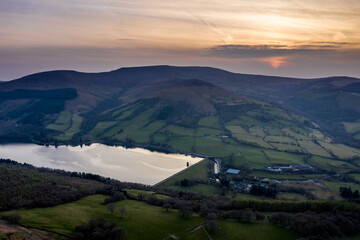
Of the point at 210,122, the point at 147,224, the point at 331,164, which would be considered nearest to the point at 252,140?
the point at 331,164

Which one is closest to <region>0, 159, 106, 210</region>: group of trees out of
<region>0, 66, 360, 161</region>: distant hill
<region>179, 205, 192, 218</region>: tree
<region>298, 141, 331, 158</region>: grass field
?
<region>179, 205, 192, 218</region>: tree

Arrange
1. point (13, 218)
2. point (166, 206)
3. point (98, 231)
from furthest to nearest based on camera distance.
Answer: point (166, 206), point (13, 218), point (98, 231)

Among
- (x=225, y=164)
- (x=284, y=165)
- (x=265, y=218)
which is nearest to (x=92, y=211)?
(x=265, y=218)

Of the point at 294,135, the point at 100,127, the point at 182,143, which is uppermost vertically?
the point at 100,127

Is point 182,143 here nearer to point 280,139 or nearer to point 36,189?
point 280,139

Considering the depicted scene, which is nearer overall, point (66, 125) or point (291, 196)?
point (291, 196)

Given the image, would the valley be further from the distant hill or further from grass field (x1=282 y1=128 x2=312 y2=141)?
grass field (x1=282 y1=128 x2=312 y2=141)
